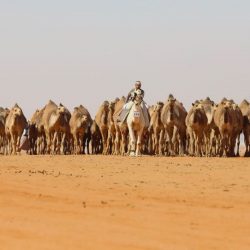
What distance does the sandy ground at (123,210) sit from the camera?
28.1 feet

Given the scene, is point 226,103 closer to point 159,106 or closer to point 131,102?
point 159,106

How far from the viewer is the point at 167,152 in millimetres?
36031

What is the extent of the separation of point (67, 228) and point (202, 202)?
3.23 m

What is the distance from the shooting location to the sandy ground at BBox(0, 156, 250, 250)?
337 inches

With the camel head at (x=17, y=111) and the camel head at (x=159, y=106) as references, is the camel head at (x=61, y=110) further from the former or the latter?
the camel head at (x=159, y=106)

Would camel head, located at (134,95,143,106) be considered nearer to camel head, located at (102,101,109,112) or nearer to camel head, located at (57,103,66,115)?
camel head, located at (102,101,109,112)

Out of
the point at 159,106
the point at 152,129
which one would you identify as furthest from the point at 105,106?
the point at 159,106

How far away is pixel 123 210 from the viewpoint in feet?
35.4

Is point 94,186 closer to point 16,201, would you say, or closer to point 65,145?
point 16,201

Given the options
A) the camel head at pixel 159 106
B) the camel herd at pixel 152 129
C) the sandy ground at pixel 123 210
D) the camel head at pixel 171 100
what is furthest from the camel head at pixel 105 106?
the sandy ground at pixel 123 210

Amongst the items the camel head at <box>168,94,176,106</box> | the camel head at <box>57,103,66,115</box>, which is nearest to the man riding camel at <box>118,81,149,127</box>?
the camel head at <box>168,94,176,106</box>

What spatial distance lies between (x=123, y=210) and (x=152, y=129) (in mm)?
27794

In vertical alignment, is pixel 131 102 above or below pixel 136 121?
above

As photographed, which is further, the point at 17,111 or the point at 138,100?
the point at 17,111
